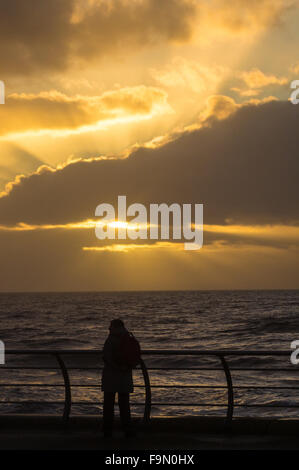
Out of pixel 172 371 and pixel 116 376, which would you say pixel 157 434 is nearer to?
pixel 116 376

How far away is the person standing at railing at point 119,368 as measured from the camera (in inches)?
340

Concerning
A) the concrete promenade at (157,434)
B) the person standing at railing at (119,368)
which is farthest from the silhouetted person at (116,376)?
the concrete promenade at (157,434)

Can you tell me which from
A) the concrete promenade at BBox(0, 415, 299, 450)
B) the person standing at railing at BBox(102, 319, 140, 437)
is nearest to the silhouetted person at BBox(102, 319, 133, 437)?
the person standing at railing at BBox(102, 319, 140, 437)

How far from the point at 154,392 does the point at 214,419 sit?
1632 centimetres

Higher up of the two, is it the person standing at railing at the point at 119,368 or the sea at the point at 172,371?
the person standing at railing at the point at 119,368

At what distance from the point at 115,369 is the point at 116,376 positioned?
103 millimetres

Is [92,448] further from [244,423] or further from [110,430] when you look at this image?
[244,423]

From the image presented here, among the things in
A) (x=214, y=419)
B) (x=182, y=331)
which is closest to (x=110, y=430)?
(x=214, y=419)

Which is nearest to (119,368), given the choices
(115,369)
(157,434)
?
(115,369)

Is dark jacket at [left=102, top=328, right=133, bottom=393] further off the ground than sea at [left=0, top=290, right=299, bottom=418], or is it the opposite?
dark jacket at [left=102, top=328, right=133, bottom=393]

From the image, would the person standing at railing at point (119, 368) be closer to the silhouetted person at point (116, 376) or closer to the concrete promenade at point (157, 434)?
the silhouetted person at point (116, 376)

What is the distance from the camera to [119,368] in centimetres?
876

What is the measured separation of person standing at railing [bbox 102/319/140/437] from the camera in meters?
8.65

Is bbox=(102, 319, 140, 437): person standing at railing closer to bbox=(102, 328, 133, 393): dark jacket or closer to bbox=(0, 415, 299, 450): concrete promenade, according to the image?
bbox=(102, 328, 133, 393): dark jacket
